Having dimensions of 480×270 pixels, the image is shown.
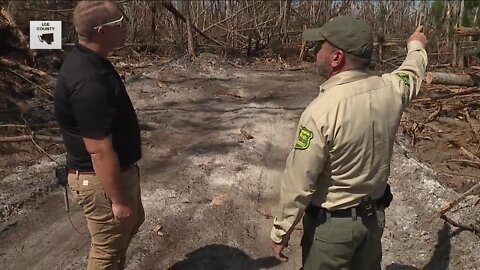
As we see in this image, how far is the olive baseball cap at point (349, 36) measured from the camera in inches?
94.0

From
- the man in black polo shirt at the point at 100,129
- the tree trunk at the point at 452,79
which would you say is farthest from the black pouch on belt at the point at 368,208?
the tree trunk at the point at 452,79

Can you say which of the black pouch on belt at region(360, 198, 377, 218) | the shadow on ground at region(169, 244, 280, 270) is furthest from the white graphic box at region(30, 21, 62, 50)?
the black pouch on belt at region(360, 198, 377, 218)

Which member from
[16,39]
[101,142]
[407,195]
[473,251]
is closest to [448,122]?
[407,195]

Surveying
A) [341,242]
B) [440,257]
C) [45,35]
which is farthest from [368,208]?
[45,35]

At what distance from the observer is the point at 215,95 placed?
955 cm

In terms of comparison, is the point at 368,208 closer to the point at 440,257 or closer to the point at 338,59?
Answer: the point at 338,59

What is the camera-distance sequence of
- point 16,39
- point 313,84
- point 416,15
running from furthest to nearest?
point 416,15 → point 313,84 → point 16,39

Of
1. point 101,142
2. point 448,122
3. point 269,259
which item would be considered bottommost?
point 269,259

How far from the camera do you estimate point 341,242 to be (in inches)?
101

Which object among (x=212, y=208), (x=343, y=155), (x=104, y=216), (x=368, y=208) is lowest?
(x=212, y=208)

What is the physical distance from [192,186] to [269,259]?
1.43 m

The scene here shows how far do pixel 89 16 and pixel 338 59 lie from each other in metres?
1.20

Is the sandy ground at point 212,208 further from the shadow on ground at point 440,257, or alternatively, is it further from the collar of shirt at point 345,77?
the collar of shirt at point 345,77

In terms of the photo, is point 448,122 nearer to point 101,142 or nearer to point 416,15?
point 101,142
